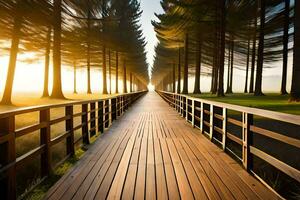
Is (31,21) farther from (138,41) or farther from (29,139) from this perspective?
(138,41)

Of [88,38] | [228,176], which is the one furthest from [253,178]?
[88,38]

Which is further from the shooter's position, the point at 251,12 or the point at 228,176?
the point at 251,12

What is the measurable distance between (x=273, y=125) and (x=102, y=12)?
32.0m

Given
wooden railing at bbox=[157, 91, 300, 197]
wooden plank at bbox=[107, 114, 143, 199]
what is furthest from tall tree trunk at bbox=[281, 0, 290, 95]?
wooden plank at bbox=[107, 114, 143, 199]

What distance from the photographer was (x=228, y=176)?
4.82 m

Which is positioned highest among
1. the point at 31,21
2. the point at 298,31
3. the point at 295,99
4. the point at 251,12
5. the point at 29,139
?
the point at 251,12

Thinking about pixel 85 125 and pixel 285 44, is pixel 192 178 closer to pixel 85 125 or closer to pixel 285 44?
pixel 85 125

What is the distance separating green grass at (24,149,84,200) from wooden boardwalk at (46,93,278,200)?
16 centimetres

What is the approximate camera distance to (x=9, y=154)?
Answer: 3.63 metres

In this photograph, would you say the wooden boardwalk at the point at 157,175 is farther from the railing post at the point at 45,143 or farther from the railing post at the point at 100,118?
the railing post at the point at 100,118

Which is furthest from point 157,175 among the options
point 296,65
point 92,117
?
point 296,65

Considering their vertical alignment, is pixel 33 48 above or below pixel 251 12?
below

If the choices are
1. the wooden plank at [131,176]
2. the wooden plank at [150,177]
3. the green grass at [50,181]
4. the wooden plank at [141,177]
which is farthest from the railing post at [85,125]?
the wooden plank at [150,177]

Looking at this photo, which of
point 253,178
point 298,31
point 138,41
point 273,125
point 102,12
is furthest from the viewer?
point 138,41
